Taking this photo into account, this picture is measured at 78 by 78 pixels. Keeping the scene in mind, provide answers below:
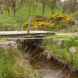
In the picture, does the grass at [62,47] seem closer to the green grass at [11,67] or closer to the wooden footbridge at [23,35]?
the wooden footbridge at [23,35]

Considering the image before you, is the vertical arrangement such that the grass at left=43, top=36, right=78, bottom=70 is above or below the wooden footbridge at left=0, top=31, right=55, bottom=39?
below

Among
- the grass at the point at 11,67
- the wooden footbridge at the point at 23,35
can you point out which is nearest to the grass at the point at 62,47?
the wooden footbridge at the point at 23,35

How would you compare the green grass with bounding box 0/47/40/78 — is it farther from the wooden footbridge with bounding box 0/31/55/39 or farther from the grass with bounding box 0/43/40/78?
the wooden footbridge with bounding box 0/31/55/39

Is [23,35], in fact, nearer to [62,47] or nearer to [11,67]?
[62,47]

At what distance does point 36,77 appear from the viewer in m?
8.64

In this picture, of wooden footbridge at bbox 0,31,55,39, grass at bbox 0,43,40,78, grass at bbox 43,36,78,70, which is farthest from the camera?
grass at bbox 43,36,78,70

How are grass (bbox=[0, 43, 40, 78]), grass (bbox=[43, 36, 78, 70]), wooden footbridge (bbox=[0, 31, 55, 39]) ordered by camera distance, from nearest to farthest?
grass (bbox=[0, 43, 40, 78])
wooden footbridge (bbox=[0, 31, 55, 39])
grass (bbox=[43, 36, 78, 70])

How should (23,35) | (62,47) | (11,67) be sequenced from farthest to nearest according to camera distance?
(62,47) < (23,35) < (11,67)

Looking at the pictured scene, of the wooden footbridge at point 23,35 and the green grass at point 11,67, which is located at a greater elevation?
the wooden footbridge at point 23,35

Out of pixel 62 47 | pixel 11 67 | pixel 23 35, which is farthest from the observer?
pixel 62 47

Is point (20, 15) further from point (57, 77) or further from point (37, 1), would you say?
point (57, 77)

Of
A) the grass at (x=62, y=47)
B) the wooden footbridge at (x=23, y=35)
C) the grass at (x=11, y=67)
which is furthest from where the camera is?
the grass at (x=62, y=47)

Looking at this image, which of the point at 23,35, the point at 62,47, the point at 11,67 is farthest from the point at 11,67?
the point at 62,47

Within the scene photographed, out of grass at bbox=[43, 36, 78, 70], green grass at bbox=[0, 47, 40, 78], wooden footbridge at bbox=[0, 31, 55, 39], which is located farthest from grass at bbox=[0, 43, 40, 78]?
grass at bbox=[43, 36, 78, 70]
